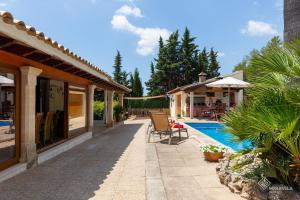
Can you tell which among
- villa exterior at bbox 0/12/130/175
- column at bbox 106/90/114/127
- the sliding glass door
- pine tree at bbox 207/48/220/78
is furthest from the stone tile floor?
pine tree at bbox 207/48/220/78

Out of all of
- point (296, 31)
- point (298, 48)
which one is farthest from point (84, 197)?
point (296, 31)

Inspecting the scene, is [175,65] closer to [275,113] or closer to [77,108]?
[77,108]

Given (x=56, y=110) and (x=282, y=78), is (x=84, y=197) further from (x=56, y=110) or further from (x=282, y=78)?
(x=56, y=110)

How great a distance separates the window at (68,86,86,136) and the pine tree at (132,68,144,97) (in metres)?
34.0

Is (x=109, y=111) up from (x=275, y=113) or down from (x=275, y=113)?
down

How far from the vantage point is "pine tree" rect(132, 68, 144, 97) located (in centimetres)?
4631

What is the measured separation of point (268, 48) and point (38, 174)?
4906 mm

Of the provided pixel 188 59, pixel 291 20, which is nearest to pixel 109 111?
pixel 291 20

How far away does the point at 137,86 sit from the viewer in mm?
46844

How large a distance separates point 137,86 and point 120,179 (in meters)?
41.6

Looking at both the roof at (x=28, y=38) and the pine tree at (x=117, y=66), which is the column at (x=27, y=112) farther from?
the pine tree at (x=117, y=66)

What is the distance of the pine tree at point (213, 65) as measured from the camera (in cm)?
5134

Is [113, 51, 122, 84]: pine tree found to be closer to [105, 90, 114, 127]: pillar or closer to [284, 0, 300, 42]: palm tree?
[105, 90, 114, 127]: pillar

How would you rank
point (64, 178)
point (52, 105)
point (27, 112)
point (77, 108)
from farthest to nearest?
1. point (77, 108)
2. point (52, 105)
3. point (27, 112)
4. point (64, 178)
